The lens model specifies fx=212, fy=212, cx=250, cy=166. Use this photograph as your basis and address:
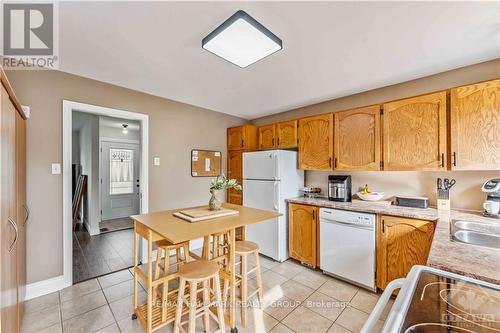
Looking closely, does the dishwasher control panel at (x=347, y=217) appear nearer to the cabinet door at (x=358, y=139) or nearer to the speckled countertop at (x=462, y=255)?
the speckled countertop at (x=462, y=255)

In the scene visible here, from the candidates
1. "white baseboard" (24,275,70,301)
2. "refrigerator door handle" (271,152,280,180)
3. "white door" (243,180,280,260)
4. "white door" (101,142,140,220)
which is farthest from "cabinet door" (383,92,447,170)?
"white door" (101,142,140,220)

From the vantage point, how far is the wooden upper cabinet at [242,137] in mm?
3793

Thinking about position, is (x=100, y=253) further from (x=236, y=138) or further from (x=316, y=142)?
(x=316, y=142)

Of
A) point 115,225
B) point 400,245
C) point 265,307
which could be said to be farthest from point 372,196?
point 115,225

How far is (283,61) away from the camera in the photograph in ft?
6.94

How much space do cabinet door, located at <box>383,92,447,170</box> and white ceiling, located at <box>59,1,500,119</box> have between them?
1.27 feet

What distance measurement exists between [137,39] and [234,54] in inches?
31.6

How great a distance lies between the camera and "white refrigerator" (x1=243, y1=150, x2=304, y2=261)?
117 inches

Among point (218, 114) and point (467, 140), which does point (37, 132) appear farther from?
point (467, 140)

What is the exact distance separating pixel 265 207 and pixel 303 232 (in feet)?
2.06

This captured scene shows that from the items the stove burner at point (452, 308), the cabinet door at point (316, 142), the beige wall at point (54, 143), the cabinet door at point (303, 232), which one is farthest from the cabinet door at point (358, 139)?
the beige wall at point (54, 143)

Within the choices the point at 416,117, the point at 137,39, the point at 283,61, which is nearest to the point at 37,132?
the point at 137,39

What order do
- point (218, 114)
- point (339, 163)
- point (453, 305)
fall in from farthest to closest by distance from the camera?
1. point (218, 114)
2. point (339, 163)
3. point (453, 305)

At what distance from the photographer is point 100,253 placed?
128 inches
